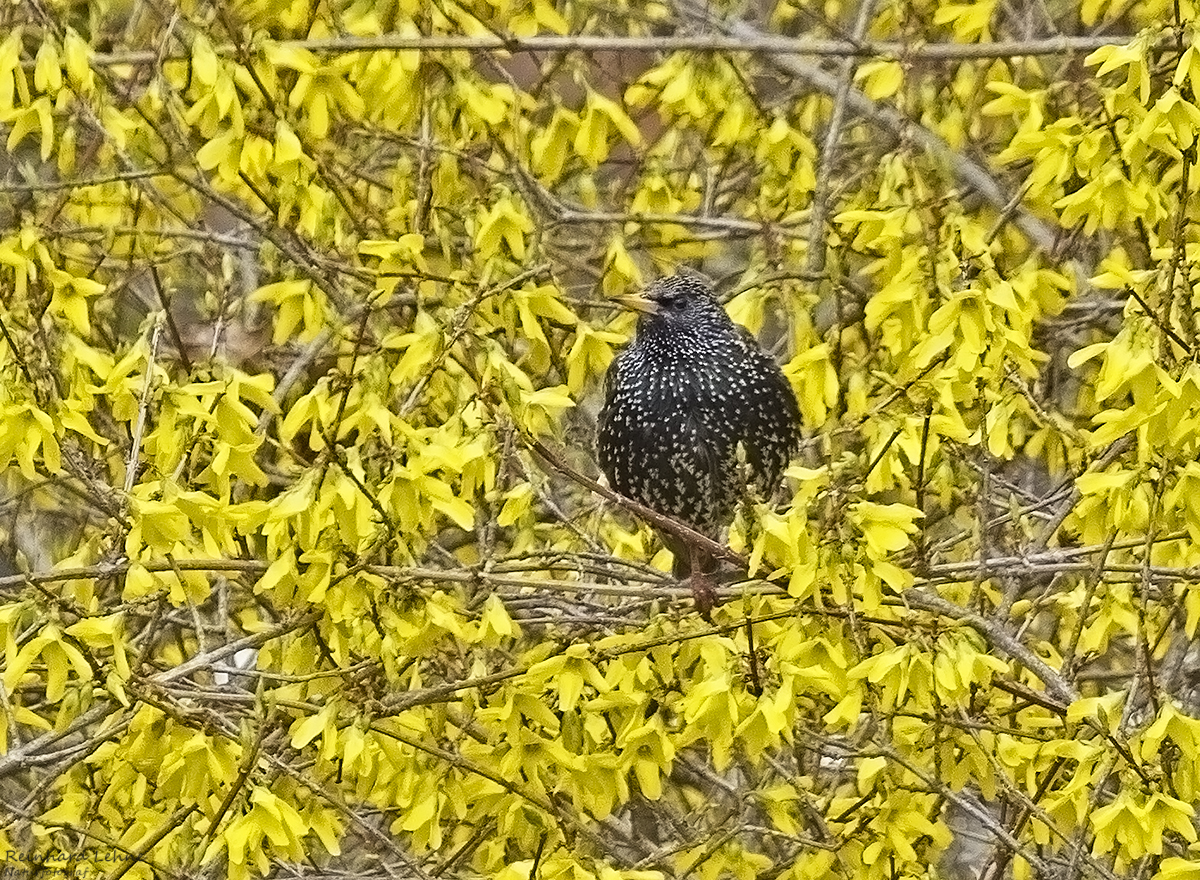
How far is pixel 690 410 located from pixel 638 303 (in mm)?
419

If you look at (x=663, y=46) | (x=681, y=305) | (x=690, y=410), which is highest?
(x=663, y=46)

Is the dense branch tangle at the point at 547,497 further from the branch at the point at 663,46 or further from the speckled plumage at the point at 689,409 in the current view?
the speckled plumage at the point at 689,409

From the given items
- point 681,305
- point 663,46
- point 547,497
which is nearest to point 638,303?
point 681,305

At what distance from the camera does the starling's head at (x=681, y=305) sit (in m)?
3.75

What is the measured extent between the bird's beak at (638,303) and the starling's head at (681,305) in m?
0.04

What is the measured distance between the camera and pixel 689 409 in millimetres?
3809

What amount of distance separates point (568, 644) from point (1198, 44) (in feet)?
3.85

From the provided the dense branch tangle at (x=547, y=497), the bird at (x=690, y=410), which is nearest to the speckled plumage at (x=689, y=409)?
the bird at (x=690, y=410)

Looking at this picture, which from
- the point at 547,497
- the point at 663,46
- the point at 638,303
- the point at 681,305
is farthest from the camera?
the point at 681,305

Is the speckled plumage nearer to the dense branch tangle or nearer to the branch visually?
the dense branch tangle

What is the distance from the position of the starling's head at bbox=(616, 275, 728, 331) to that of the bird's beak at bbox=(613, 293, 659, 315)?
4 cm

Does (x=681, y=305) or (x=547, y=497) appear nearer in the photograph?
(x=547, y=497)

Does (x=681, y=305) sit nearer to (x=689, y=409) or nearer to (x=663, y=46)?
(x=689, y=409)

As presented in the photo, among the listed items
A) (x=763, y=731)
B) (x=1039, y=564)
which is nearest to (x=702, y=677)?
(x=763, y=731)
